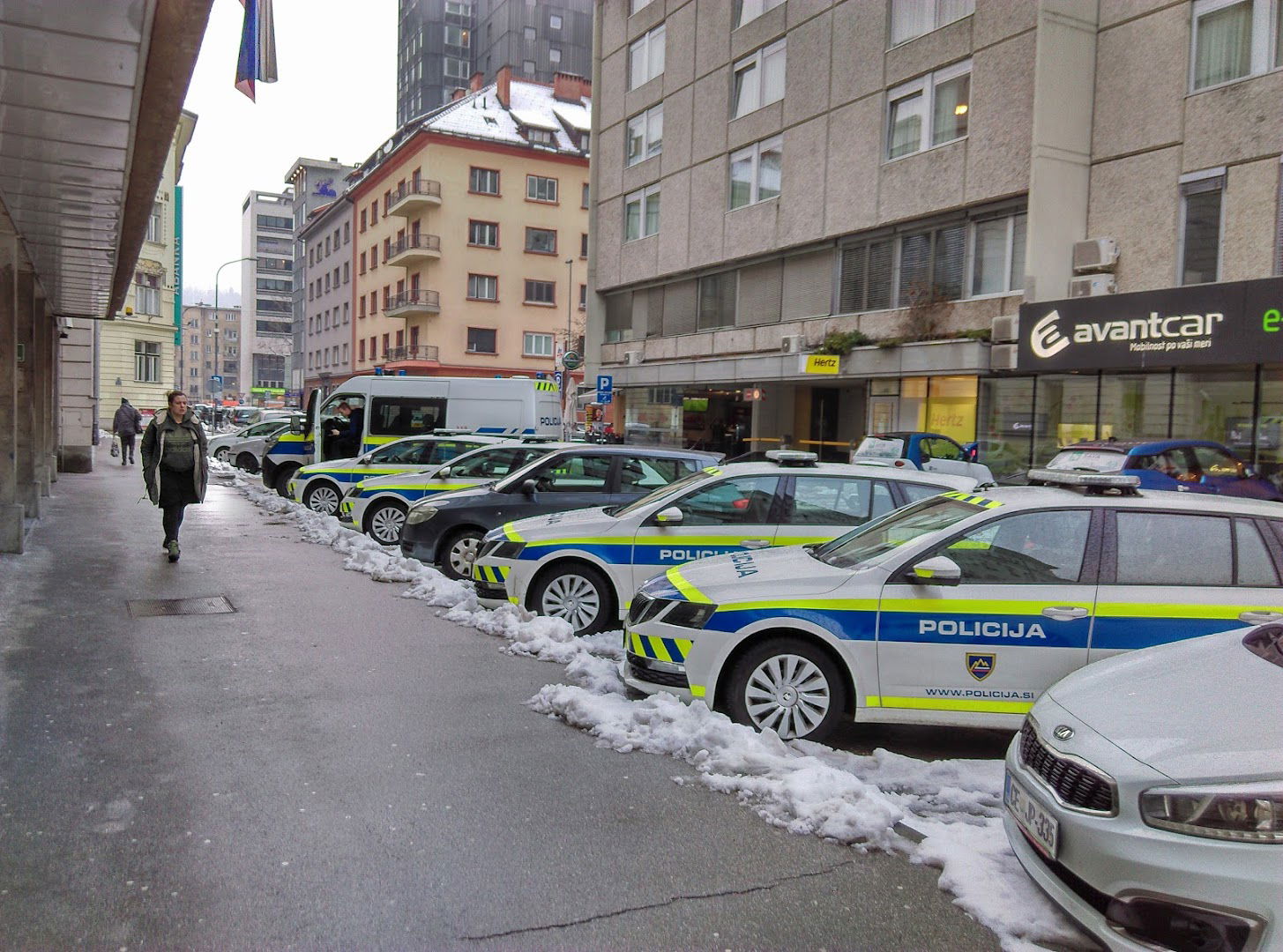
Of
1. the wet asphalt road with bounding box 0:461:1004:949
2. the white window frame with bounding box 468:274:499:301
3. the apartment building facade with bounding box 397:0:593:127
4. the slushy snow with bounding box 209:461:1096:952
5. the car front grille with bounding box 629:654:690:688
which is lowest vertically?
the wet asphalt road with bounding box 0:461:1004:949

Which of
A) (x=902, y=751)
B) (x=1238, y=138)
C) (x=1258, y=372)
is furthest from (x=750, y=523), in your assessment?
Answer: (x=1238, y=138)

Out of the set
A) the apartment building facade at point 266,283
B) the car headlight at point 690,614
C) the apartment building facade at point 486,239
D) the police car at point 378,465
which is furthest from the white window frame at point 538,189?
the apartment building facade at point 266,283

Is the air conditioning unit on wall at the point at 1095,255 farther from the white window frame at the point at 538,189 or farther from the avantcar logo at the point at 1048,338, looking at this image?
the white window frame at the point at 538,189

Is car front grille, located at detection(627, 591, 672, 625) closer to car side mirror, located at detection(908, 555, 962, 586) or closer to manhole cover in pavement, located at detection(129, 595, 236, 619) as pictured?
car side mirror, located at detection(908, 555, 962, 586)

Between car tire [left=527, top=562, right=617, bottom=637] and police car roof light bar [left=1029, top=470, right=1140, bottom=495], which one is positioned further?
car tire [left=527, top=562, right=617, bottom=637]

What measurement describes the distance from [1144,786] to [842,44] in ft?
75.4

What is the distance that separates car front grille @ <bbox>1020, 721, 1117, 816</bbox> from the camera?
3262 millimetres

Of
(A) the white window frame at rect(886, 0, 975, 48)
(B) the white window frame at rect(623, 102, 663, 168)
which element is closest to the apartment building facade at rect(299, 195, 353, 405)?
(B) the white window frame at rect(623, 102, 663, 168)

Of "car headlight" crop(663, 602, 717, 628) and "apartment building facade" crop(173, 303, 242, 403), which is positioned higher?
"apartment building facade" crop(173, 303, 242, 403)

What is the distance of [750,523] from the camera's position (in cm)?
798

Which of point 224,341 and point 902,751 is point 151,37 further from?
point 224,341

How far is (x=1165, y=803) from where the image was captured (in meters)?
3.09

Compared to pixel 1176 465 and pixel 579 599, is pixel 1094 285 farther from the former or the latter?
pixel 579 599

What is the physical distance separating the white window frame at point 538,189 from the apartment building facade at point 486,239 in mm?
61
